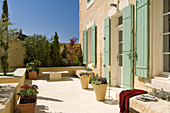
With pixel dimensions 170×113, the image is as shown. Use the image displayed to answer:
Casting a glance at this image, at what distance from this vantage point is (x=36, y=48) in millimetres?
8180

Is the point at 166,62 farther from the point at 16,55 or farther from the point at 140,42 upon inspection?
the point at 16,55

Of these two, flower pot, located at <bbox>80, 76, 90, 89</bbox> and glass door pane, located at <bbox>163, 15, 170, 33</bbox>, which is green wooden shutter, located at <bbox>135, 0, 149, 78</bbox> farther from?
flower pot, located at <bbox>80, 76, 90, 89</bbox>

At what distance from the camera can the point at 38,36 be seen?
837 cm

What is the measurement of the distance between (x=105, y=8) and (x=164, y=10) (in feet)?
8.70

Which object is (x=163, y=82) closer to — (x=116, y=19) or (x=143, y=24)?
(x=143, y=24)

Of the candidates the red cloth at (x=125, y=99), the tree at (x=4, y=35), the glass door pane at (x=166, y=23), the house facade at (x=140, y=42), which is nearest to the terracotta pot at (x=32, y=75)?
the tree at (x=4, y=35)

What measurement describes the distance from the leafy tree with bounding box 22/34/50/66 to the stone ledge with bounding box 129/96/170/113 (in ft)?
22.5

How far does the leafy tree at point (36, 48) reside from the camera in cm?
812

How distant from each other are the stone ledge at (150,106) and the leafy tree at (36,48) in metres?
6.85

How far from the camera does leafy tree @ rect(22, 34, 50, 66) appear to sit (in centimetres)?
812

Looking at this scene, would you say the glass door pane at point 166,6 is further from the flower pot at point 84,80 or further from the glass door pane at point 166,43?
the flower pot at point 84,80

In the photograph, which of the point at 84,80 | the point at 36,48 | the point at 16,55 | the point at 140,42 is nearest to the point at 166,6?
the point at 140,42

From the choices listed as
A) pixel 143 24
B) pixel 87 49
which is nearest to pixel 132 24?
pixel 143 24

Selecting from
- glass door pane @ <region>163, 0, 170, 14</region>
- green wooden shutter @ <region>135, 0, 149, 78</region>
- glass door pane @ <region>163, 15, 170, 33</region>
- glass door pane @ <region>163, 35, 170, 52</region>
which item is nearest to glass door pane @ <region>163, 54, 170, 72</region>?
glass door pane @ <region>163, 35, 170, 52</region>
